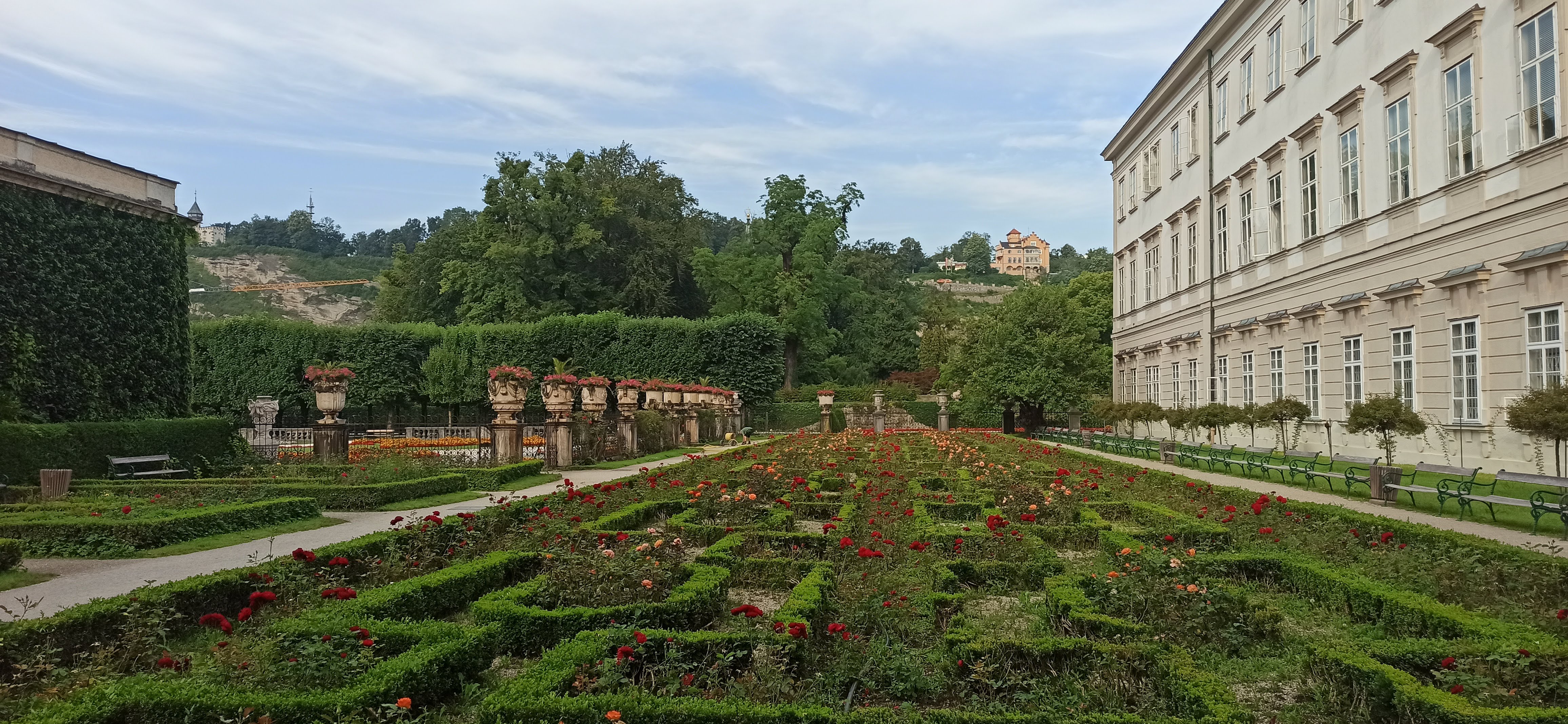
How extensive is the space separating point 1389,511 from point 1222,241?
1726cm

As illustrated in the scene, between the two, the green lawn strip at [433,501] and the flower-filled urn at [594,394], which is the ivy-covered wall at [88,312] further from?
the flower-filled urn at [594,394]

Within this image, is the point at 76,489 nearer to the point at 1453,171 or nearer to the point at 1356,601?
the point at 1356,601

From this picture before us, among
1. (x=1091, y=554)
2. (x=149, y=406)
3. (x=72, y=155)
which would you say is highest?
(x=72, y=155)

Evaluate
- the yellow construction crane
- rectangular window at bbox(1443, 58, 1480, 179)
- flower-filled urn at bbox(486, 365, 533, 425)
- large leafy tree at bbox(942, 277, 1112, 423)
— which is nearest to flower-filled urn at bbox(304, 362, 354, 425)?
flower-filled urn at bbox(486, 365, 533, 425)

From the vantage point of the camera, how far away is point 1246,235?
25.2 m

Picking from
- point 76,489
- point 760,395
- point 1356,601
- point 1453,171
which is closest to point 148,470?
point 76,489

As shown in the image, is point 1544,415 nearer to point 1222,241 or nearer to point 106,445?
point 1222,241

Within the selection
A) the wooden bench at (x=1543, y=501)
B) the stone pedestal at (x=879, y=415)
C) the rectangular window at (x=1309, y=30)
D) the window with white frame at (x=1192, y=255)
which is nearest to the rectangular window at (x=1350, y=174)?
the rectangular window at (x=1309, y=30)

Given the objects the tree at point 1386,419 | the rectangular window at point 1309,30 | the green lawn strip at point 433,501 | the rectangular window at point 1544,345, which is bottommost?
the green lawn strip at point 433,501

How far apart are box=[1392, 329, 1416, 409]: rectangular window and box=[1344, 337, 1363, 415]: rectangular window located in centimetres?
135

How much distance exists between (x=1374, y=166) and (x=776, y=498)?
47.0 feet

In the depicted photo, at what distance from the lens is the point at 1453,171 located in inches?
613

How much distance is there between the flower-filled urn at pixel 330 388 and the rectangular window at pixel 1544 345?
20.1 m

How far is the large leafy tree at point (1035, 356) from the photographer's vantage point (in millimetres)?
36031
